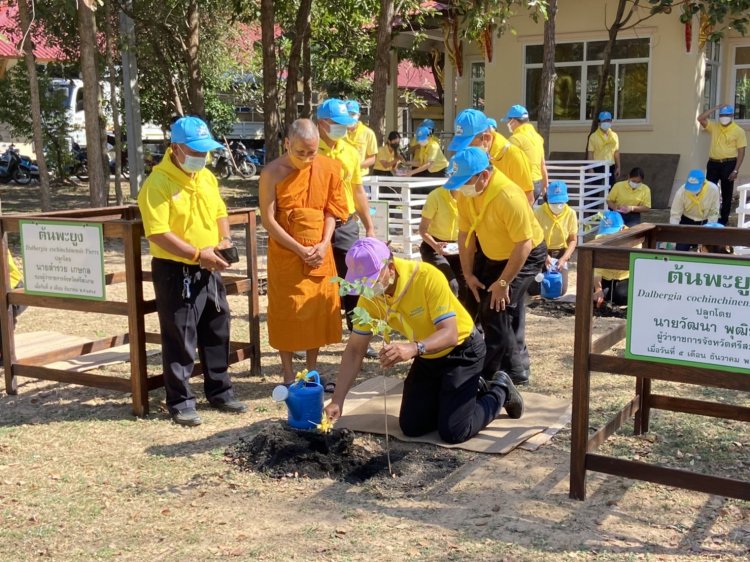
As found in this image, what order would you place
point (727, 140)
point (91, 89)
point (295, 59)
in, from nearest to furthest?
point (91, 89) < point (727, 140) < point (295, 59)

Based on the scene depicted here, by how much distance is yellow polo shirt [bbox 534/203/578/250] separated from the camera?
26.5 ft

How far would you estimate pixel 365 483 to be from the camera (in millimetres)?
4242

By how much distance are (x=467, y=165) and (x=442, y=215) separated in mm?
1649

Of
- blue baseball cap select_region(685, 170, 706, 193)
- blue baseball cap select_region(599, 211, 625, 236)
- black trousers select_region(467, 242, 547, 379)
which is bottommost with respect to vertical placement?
black trousers select_region(467, 242, 547, 379)

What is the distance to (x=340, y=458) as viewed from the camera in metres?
4.48

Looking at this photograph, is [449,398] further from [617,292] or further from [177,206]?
[617,292]

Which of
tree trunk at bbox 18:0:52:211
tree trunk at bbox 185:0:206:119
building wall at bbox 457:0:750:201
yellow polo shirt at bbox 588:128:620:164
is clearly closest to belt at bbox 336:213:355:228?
tree trunk at bbox 18:0:52:211

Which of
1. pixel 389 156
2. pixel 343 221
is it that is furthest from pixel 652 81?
pixel 343 221

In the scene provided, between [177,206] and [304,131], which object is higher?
[304,131]

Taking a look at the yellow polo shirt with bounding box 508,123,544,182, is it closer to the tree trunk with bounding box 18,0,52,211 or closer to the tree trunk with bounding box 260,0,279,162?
the tree trunk with bounding box 18,0,52,211

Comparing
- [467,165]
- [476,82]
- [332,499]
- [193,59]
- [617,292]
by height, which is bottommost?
[332,499]

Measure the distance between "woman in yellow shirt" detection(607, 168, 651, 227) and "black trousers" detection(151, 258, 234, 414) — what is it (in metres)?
6.72

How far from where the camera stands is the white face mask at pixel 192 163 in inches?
197

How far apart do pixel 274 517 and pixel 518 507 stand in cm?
111
